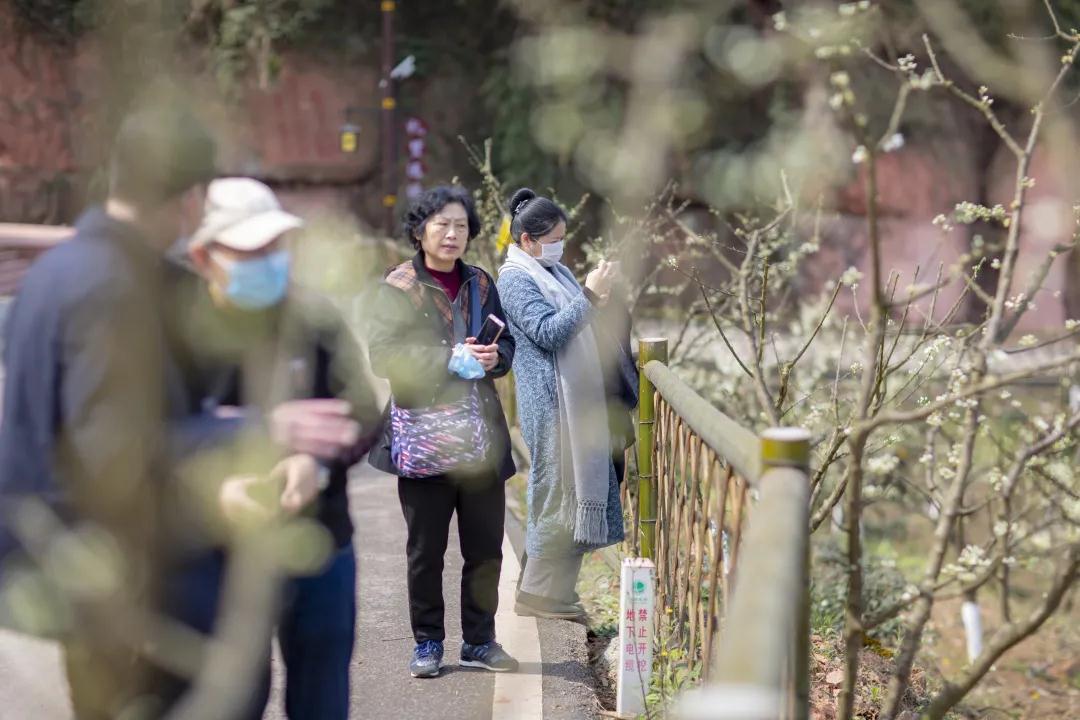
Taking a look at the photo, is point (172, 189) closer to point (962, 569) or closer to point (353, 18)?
point (962, 569)

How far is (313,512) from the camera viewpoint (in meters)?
2.56

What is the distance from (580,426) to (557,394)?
141 millimetres

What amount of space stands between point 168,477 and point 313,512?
368 millimetres

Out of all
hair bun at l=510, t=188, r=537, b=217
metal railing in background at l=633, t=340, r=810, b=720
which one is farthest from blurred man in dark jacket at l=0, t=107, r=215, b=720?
hair bun at l=510, t=188, r=537, b=217

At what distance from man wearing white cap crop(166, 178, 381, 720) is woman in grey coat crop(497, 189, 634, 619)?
1.92 m

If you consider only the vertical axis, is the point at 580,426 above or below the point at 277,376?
below

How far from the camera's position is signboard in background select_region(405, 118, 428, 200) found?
19141 millimetres

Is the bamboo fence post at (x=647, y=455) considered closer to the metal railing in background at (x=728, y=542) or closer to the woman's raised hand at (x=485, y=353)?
the metal railing in background at (x=728, y=542)

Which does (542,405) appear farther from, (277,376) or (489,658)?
(277,376)

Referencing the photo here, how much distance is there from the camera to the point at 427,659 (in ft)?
13.8

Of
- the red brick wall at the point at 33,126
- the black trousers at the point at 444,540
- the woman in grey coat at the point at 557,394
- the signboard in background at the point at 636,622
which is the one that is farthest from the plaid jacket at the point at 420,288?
the red brick wall at the point at 33,126

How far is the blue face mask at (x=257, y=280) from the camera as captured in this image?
236 cm

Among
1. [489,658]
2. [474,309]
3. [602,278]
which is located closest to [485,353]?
[474,309]

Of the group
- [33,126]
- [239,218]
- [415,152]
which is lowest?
[239,218]
